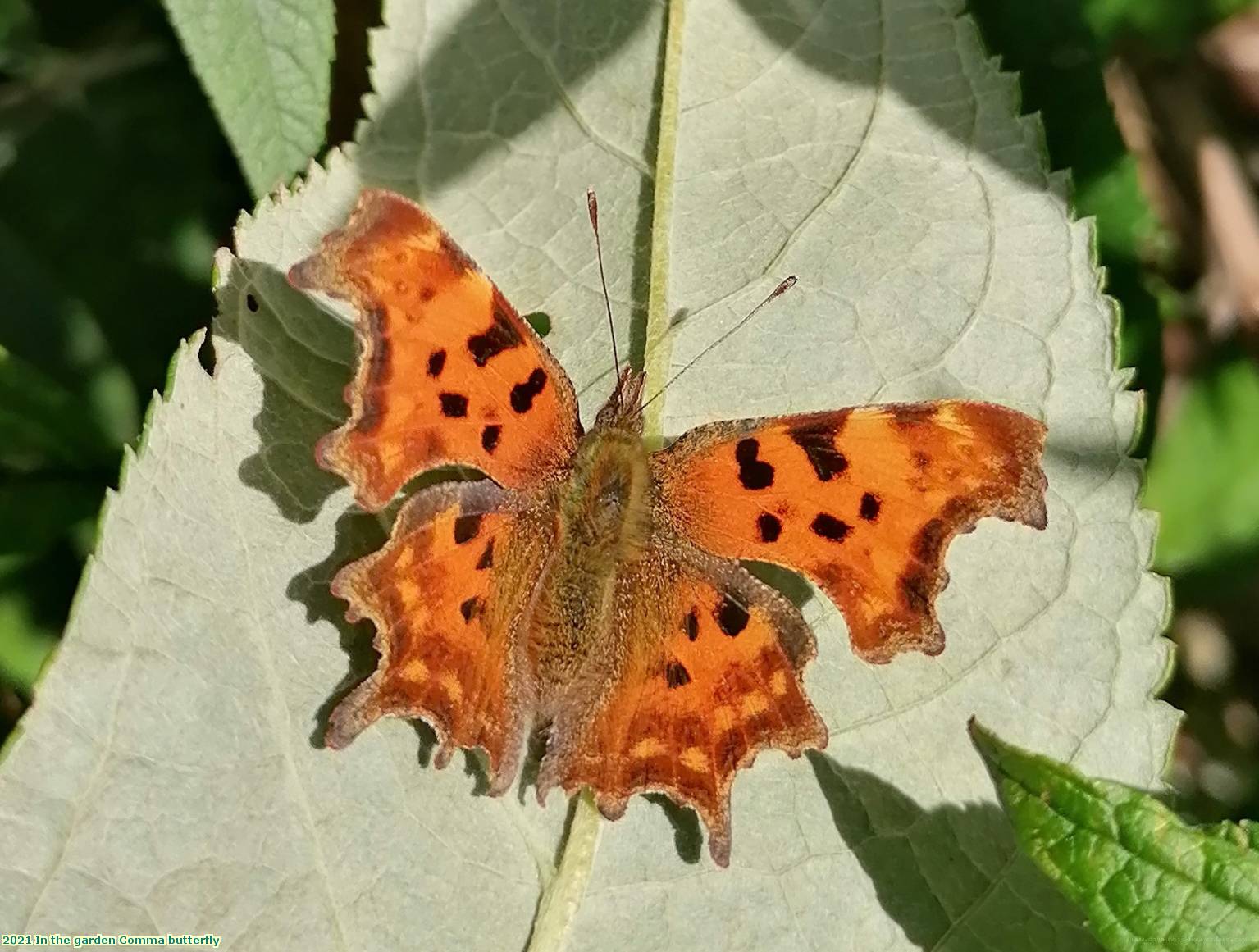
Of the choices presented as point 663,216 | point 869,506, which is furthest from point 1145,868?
point 663,216

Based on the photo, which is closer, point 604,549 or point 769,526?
point 769,526

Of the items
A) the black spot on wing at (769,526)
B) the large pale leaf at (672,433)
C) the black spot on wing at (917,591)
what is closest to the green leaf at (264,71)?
the large pale leaf at (672,433)

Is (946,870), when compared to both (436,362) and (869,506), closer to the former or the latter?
(869,506)

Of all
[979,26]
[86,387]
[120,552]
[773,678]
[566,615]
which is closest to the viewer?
[120,552]

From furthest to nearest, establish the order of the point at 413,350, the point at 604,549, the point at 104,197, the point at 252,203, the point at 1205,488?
the point at 1205,488 < the point at 104,197 < the point at 252,203 < the point at 604,549 < the point at 413,350

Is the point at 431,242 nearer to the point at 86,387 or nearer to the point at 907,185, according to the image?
the point at 907,185

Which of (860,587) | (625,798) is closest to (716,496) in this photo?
(860,587)

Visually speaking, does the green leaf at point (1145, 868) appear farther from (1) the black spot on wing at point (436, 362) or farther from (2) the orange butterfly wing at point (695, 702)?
(1) the black spot on wing at point (436, 362)
